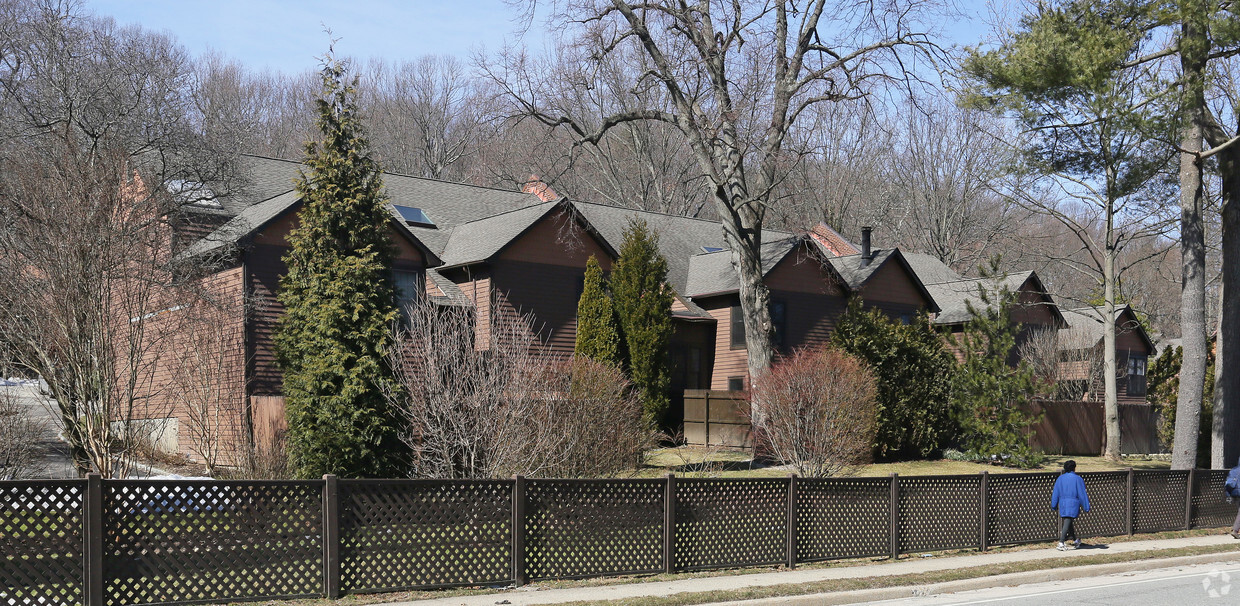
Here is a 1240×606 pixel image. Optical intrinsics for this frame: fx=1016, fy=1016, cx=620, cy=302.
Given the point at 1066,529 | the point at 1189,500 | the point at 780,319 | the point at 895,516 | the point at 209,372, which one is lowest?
the point at 1189,500

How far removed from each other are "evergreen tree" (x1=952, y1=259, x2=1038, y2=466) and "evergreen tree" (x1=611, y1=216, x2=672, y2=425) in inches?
290

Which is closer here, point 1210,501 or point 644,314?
point 1210,501

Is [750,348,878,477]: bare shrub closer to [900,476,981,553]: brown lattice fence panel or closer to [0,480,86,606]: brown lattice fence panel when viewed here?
[900,476,981,553]: brown lattice fence panel

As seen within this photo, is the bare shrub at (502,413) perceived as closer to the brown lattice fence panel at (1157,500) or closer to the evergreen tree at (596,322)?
the brown lattice fence panel at (1157,500)

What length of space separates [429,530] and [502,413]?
14.7ft

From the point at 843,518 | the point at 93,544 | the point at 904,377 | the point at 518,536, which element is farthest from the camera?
the point at 904,377

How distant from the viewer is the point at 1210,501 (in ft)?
60.5

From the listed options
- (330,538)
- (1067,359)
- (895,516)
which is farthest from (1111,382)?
(330,538)

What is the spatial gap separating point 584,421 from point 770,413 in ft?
18.2

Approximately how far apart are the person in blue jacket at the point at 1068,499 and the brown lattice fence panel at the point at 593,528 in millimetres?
6799

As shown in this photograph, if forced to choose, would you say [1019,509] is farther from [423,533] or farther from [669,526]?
[423,533]

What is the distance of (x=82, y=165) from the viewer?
1633cm

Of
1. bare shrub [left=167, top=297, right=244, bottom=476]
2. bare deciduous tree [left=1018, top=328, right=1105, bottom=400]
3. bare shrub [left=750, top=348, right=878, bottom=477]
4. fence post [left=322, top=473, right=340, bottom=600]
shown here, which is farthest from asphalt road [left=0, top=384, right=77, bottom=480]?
bare deciduous tree [left=1018, top=328, right=1105, bottom=400]

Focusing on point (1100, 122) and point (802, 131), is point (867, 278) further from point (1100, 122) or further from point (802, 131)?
point (802, 131)
